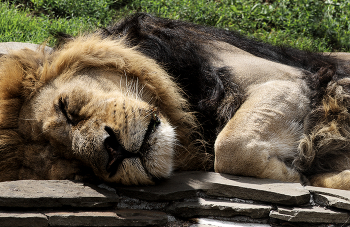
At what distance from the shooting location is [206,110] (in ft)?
11.0

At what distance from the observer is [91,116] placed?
9.01 ft

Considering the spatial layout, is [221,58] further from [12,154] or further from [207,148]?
[12,154]

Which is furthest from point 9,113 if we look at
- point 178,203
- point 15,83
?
point 178,203

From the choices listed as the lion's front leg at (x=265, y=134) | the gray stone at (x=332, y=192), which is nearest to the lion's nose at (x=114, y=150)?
the lion's front leg at (x=265, y=134)

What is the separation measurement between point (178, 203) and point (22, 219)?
3.12ft

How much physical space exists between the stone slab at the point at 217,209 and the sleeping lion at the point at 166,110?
0.28m

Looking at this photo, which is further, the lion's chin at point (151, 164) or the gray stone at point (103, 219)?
the lion's chin at point (151, 164)

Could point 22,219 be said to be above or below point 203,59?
below

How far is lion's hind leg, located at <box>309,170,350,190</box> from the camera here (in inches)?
116

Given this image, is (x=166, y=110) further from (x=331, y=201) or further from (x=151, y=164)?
(x=331, y=201)

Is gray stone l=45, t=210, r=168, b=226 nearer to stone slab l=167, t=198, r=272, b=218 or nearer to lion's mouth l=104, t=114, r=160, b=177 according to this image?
stone slab l=167, t=198, r=272, b=218

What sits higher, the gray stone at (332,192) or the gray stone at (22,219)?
the gray stone at (332,192)

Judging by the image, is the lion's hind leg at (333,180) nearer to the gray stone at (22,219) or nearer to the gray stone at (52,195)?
the gray stone at (52,195)

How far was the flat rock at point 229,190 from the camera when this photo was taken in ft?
8.74
